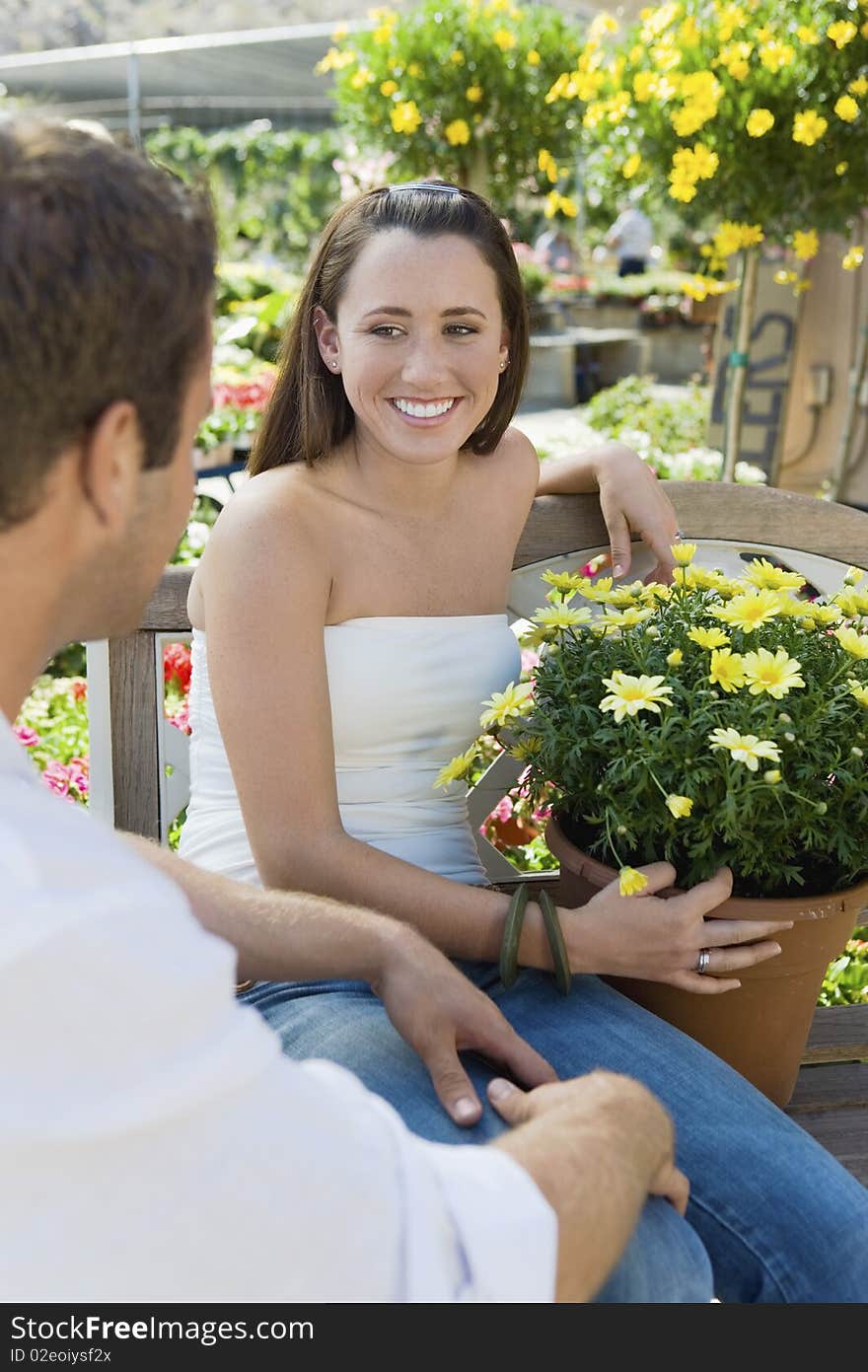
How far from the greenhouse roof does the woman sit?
49.1 feet

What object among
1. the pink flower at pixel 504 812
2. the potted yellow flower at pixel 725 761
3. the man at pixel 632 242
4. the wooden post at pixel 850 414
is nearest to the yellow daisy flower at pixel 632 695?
the potted yellow flower at pixel 725 761

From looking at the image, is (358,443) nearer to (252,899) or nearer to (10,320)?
(252,899)

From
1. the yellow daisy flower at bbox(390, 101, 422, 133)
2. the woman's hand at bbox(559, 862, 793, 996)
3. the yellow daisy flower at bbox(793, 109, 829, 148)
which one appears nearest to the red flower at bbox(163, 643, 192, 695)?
the woman's hand at bbox(559, 862, 793, 996)

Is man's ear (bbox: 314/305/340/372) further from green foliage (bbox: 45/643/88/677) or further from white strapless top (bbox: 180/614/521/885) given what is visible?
green foliage (bbox: 45/643/88/677)

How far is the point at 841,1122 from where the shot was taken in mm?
1696

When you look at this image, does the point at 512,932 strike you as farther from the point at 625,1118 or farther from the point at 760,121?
the point at 760,121

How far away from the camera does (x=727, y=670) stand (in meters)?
1.42

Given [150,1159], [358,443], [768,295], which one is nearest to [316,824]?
[358,443]

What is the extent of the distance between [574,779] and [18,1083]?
929 millimetres

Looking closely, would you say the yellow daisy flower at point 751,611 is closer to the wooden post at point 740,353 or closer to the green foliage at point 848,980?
the green foliage at point 848,980

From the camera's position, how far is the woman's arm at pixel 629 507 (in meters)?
1.93

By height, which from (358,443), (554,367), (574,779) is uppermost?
(358,443)

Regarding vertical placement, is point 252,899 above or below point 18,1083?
below

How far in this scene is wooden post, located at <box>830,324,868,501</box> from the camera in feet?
18.2
